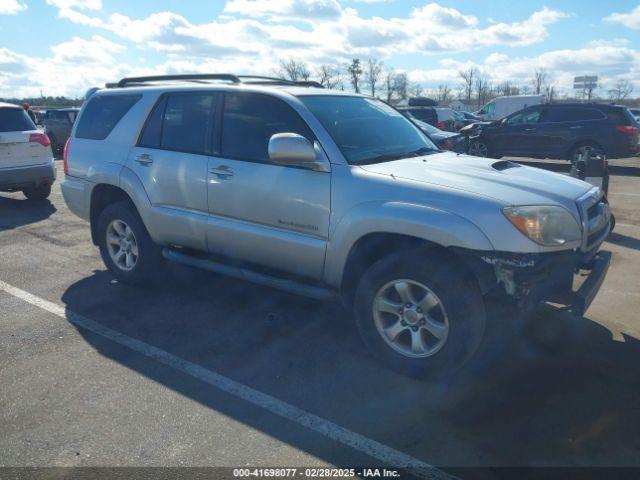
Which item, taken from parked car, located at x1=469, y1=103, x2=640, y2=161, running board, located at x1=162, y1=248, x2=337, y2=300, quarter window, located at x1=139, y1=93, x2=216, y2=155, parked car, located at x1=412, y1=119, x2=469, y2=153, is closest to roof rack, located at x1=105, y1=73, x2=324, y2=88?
quarter window, located at x1=139, y1=93, x2=216, y2=155

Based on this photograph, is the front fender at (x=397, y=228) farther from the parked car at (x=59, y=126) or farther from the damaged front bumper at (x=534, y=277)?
the parked car at (x=59, y=126)

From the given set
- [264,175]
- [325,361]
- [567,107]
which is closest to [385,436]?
[325,361]

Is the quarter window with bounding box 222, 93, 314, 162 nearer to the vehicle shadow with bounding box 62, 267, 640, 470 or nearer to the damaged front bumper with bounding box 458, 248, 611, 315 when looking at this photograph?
the vehicle shadow with bounding box 62, 267, 640, 470

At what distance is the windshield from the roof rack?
2.51 feet

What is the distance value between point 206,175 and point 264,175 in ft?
2.07

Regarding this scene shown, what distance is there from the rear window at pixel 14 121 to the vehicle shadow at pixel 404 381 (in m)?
5.68

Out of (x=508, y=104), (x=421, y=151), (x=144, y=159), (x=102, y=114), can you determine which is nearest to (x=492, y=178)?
(x=421, y=151)

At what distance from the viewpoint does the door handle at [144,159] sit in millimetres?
4984

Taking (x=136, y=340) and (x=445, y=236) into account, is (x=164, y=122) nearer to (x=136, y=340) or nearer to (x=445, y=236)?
(x=136, y=340)

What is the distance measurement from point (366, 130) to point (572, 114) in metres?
11.7

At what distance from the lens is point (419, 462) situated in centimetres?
283

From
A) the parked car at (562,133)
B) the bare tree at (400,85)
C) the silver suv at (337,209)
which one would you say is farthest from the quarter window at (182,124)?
the bare tree at (400,85)

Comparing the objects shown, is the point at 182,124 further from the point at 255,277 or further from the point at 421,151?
the point at 421,151

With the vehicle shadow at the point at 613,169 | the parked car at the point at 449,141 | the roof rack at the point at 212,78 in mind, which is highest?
the roof rack at the point at 212,78
